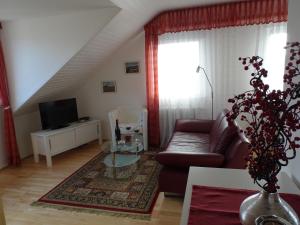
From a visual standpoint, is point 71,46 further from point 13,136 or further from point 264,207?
point 264,207

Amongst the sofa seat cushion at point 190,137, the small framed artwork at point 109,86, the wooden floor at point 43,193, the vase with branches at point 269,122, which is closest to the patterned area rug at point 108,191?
the wooden floor at point 43,193

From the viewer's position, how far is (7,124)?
3506mm

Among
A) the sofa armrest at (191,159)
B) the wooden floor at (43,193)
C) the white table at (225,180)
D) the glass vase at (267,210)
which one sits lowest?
the wooden floor at (43,193)

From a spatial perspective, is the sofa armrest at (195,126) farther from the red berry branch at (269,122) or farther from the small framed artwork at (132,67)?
the red berry branch at (269,122)

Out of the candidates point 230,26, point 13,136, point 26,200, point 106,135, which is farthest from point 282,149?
point 106,135

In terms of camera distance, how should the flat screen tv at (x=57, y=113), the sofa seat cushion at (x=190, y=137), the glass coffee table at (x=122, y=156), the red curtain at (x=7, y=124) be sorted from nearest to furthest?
1. the glass coffee table at (x=122, y=156)
2. the sofa seat cushion at (x=190, y=137)
3. the red curtain at (x=7, y=124)
4. the flat screen tv at (x=57, y=113)

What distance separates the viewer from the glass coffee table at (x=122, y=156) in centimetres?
287

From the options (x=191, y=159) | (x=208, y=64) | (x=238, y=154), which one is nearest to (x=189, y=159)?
(x=191, y=159)

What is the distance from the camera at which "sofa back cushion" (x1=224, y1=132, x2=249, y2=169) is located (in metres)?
2.02

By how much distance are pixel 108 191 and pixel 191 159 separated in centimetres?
114

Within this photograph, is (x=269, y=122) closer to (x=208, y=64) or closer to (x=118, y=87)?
(x=208, y=64)

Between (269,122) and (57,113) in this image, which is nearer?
(269,122)

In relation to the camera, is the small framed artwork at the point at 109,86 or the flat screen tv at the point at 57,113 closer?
the flat screen tv at the point at 57,113

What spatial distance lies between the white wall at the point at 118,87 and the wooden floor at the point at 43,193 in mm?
1053
